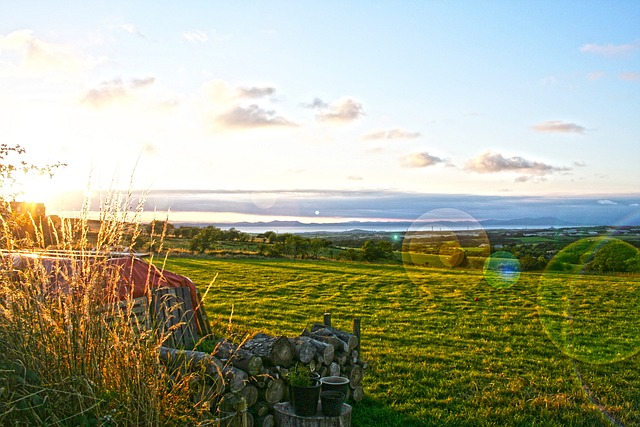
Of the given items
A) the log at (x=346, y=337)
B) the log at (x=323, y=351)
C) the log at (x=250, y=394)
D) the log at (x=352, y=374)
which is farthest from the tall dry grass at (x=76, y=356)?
the log at (x=346, y=337)

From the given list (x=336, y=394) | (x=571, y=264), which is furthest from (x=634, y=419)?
(x=571, y=264)

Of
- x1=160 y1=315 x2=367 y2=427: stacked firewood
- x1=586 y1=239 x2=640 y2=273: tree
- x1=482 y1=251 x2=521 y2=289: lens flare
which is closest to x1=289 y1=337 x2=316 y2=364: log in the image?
x1=160 y1=315 x2=367 y2=427: stacked firewood

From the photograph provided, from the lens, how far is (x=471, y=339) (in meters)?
11.1

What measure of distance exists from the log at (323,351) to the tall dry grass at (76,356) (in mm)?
2508

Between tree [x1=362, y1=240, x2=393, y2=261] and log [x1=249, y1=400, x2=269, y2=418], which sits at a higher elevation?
log [x1=249, y1=400, x2=269, y2=418]

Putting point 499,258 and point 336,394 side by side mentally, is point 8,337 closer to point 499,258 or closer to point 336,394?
point 336,394

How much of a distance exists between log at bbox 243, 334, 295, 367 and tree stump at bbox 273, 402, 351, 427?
0.48 metres

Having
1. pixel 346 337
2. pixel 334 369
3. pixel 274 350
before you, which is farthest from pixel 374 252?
pixel 274 350

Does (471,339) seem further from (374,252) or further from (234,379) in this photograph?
(374,252)

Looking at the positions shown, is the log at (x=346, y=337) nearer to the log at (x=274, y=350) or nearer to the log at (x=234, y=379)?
the log at (x=274, y=350)

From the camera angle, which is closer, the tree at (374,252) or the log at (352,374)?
the log at (352,374)

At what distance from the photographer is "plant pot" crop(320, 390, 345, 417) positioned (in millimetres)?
5379

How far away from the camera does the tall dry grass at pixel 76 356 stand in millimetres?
3414

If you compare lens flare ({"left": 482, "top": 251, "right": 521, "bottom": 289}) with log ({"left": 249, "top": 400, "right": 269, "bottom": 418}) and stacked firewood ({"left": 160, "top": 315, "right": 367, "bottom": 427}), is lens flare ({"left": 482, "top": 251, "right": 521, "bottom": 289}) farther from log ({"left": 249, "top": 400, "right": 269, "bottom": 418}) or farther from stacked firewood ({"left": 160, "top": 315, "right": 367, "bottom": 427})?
log ({"left": 249, "top": 400, "right": 269, "bottom": 418})
